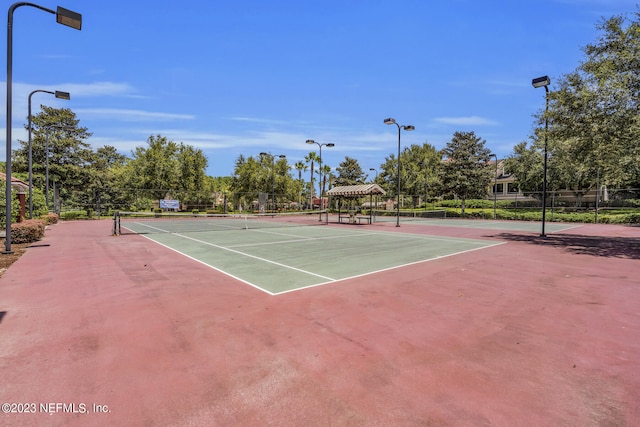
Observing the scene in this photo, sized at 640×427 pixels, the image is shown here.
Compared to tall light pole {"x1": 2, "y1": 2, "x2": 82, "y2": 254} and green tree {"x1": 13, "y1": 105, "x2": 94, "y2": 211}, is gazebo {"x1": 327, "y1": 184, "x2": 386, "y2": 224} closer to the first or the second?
tall light pole {"x1": 2, "y1": 2, "x2": 82, "y2": 254}

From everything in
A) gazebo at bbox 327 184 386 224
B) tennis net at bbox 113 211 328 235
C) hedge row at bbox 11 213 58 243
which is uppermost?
gazebo at bbox 327 184 386 224

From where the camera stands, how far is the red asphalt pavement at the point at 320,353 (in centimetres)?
301

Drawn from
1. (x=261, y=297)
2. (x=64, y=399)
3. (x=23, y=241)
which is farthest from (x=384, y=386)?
(x=23, y=241)

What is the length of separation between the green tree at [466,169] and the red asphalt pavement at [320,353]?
41264 mm

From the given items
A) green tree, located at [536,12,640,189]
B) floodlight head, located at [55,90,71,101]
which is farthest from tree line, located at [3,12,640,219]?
floodlight head, located at [55,90,71,101]

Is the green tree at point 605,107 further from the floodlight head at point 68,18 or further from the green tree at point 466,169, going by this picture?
the green tree at point 466,169

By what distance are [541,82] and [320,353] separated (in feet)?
61.0

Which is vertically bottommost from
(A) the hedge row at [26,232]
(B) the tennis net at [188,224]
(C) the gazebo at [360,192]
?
(B) the tennis net at [188,224]

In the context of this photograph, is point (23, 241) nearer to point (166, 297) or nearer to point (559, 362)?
point (166, 297)

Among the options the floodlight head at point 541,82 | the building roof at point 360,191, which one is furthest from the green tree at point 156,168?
the floodlight head at point 541,82

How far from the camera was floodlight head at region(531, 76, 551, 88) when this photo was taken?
16.4 metres

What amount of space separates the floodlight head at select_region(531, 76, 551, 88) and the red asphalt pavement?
12459 millimetres

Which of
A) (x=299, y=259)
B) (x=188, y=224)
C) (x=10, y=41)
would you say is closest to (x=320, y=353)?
(x=299, y=259)

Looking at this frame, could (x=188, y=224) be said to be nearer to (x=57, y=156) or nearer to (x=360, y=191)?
(x=360, y=191)
